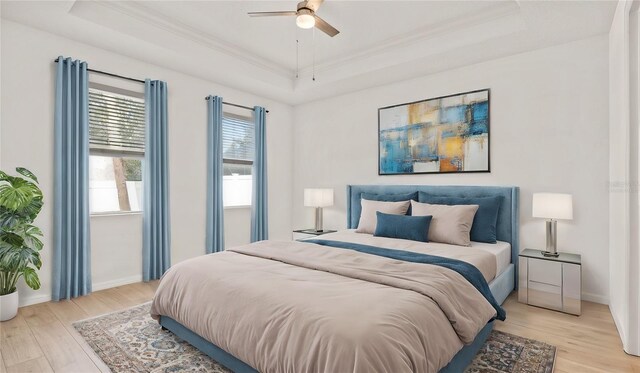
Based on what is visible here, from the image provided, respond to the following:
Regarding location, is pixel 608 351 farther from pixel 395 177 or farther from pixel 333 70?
pixel 333 70

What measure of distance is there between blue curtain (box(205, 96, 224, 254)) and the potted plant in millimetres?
1847

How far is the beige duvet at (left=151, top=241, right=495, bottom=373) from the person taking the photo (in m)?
1.42

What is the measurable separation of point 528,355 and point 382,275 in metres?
1.14

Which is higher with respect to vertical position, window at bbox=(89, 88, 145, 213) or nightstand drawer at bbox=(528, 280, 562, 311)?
window at bbox=(89, 88, 145, 213)

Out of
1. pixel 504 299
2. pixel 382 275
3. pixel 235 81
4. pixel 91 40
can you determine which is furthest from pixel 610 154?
pixel 91 40

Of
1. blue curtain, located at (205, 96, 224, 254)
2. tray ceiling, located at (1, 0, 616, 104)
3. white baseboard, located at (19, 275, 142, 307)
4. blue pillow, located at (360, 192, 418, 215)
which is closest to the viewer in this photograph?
tray ceiling, located at (1, 0, 616, 104)

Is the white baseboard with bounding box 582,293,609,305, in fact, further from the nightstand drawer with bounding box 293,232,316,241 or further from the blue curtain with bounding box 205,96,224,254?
the blue curtain with bounding box 205,96,224,254

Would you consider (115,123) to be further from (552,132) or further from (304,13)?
(552,132)

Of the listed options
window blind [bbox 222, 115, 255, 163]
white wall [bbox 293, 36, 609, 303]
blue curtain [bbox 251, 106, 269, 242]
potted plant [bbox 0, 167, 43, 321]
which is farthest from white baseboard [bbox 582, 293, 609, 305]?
potted plant [bbox 0, 167, 43, 321]

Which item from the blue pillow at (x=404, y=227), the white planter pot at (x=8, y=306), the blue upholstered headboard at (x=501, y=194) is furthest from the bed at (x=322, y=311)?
the white planter pot at (x=8, y=306)

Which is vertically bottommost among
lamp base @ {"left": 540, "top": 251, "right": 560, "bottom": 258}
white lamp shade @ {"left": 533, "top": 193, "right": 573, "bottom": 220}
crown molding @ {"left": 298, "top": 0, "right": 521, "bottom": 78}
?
lamp base @ {"left": 540, "top": 251, "right": 560, "bottom": 258}

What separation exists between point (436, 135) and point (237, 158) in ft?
9.12

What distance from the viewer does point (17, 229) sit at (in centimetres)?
271

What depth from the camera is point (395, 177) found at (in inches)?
175
